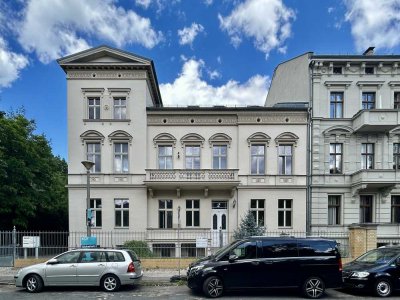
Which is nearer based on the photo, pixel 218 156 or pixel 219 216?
pixel 219 216

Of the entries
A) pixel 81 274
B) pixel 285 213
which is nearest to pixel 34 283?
pixel 81 274

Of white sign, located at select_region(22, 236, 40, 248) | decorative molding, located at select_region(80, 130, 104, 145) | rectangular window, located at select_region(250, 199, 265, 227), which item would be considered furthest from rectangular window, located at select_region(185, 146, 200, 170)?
white sign, located at select_region(22, 236, 40, 248)

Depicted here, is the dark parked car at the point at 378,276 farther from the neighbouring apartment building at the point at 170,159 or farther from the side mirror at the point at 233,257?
the neighbouring apartment building at the point at 170,159

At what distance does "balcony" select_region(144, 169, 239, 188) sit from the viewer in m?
20.6

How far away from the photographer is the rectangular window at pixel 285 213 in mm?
21812

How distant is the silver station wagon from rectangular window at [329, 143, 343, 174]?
1687 cm

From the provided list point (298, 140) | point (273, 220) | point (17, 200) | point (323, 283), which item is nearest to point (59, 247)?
point (17, 200)

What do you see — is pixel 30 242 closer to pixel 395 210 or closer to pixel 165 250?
pixel 165 250

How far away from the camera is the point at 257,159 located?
2208 centimetres

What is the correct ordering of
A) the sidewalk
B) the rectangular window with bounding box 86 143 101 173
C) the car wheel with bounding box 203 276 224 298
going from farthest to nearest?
the rectangular window with bounding box 86 143 101 173
the sidewalk
the car wheel with bounding box 203 276 224 298

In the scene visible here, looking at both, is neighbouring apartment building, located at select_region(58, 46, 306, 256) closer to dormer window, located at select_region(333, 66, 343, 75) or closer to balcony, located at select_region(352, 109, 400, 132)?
dormer window, located at select_region(333, 66, 343, 75)

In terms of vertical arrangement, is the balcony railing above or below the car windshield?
above

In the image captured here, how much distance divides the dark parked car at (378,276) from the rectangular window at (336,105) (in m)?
13.6

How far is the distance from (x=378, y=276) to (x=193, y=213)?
13367 millimetres
